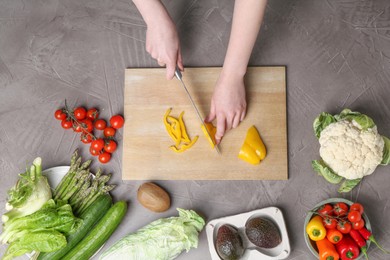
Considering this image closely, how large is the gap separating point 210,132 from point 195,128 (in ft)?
0.19

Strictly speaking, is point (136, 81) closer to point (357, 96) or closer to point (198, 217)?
point (198, 217)

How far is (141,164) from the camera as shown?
1504 millimetres

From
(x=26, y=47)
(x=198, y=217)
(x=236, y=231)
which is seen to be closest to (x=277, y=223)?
(x=236, y=231)

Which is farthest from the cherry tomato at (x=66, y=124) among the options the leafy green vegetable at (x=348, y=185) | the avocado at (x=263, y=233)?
the leafy green vegetable at (x=348, y=185)

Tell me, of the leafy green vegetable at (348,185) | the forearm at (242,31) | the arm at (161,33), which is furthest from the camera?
the leafy green vegetable at (348,185)

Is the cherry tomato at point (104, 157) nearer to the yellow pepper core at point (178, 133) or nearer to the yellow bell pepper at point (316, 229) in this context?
the yellow pepper core at point (178, 133)

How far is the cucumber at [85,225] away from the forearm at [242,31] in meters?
0.59

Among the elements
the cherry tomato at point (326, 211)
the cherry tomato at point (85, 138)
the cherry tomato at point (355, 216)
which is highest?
the cherry tomato at point (85, 138)

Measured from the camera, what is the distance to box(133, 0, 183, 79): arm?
1314 millimetres

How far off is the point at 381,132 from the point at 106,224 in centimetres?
96

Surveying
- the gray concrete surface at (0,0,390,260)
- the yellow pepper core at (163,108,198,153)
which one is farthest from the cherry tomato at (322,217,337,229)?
the yellow pepper core at (163,108,198,153)

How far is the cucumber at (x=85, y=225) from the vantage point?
4.67 feet

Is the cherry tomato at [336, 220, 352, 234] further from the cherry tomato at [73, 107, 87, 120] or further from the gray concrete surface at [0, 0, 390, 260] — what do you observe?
the cherry tomato at [73, 107, 87, 120]

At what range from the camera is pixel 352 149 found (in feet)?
4.44
